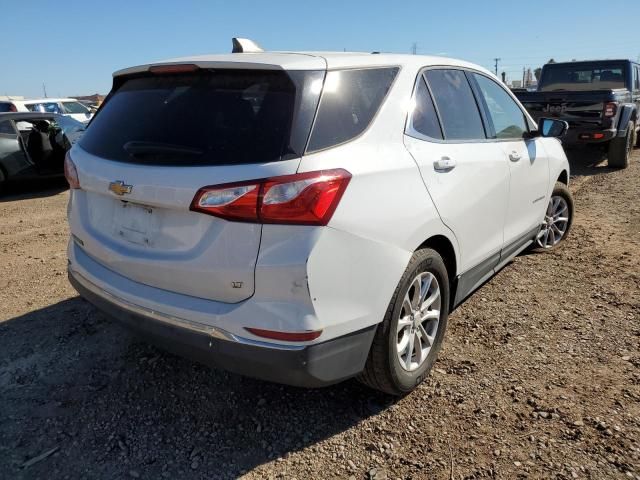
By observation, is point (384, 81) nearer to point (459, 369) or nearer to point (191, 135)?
point (191, 135)

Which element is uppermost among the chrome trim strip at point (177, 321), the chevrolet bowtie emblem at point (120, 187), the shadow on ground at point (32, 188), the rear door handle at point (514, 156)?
the chevrolet bowtie emblem at point (120, 187)

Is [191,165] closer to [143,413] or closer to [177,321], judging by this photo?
[177,321]

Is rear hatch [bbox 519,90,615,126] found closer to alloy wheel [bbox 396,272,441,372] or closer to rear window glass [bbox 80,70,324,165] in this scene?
alloy wheel [bbox 396,272,441,372]

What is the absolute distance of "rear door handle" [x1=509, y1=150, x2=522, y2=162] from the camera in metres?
3.60

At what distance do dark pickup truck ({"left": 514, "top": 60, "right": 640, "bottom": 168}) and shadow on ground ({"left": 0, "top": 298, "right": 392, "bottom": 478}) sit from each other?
7.73 meters

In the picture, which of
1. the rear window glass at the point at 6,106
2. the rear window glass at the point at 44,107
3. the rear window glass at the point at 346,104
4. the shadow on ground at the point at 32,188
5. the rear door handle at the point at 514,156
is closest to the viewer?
the rear window glass at the point at 346,104

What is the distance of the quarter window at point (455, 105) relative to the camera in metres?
2.96

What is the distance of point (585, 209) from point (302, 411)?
551 cm

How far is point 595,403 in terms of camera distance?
265 cm

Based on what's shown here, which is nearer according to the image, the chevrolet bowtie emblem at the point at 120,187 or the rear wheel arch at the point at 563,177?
the chevrolet bowtie emblem at the point at 120,187

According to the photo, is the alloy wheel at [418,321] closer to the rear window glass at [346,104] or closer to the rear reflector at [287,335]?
the rear reflector at [287,335]

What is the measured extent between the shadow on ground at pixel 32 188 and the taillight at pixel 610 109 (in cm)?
951

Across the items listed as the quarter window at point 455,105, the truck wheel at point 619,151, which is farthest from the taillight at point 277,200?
the truck wheel at point 619,151

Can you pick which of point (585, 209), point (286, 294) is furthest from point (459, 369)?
point (585, 209)
